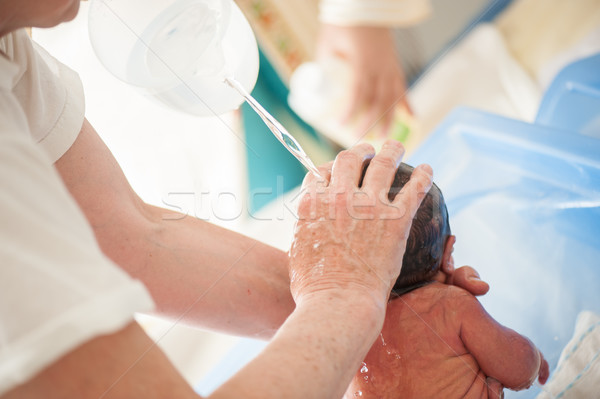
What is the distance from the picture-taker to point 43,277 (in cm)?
40

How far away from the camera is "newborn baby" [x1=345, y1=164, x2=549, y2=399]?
82 centimetres

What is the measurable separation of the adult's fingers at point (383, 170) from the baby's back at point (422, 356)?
8.0 inches

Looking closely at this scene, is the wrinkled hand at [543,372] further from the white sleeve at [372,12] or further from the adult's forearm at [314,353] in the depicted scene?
the white sleeve at [372,12]

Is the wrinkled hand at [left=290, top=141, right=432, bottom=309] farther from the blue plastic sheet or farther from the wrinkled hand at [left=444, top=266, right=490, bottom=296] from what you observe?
the blue plastic sheet

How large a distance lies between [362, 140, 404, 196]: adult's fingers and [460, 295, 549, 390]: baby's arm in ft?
0.78

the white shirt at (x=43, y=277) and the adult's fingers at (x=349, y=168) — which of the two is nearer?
the white shirt at (x=43, y=277)

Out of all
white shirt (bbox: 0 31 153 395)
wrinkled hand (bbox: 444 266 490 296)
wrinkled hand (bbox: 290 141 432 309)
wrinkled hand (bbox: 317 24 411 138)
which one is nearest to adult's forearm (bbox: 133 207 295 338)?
wrinkled hand (bbox: 290 141 432 309)

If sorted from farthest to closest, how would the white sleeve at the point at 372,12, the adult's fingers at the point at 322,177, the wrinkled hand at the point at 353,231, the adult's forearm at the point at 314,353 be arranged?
the white sleeve at the point at 372,12, the adult's fingers at the point at 322,177, the wrinkled hand at the point at 353,231, the adult's forearm at the point at 314,353

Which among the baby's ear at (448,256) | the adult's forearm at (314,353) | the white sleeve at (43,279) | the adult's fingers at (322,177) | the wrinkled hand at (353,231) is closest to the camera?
the white sleeve at (43,279)

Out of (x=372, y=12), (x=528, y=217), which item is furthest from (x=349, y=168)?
(x=372, y=12)

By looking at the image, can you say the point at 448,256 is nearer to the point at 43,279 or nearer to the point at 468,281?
the point at 468,281

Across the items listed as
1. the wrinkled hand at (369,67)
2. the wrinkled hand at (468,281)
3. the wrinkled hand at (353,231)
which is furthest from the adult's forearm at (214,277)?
the wrinkled hand at (369,67)

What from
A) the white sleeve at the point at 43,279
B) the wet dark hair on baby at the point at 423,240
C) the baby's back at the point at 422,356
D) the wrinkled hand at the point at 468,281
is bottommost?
the baby's back at the point at 422,356

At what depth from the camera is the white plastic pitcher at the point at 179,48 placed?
0.87 metres
